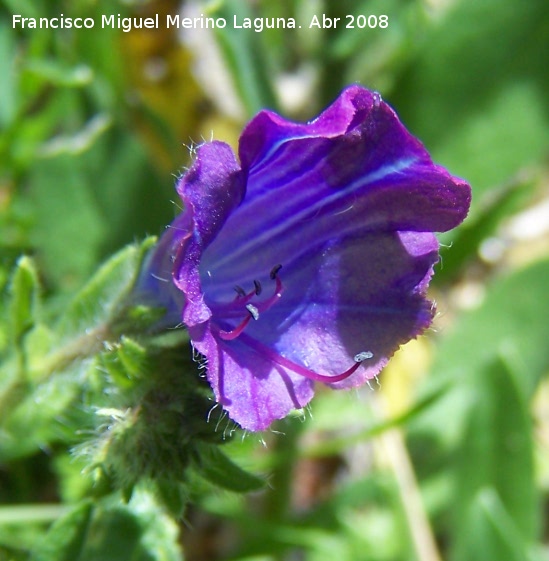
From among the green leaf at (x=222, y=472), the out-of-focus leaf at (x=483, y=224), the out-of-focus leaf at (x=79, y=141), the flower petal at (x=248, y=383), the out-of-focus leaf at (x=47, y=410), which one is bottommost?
the green leaf at (x=222, y=472)

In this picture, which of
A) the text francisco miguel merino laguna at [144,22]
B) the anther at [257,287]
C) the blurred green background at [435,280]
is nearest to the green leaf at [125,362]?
the anther at [257,287]

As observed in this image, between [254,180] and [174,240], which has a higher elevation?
[254,180]

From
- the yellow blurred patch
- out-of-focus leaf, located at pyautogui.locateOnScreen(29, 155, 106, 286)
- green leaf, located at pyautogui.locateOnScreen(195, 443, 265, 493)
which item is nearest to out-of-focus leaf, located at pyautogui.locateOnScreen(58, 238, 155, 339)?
green leaf, located at pyautogui.locateOnScreen(195, 443, 265, 493)

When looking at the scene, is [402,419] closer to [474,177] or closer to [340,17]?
[474,177]

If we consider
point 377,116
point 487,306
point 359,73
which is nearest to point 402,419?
point 487,306

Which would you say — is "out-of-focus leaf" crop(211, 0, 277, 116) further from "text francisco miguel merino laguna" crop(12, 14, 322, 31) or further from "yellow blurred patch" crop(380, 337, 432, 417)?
"yellow blurred patch" crop(380, 337, 432, 417)

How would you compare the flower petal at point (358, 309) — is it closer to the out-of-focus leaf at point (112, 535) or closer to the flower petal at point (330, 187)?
the flower petal at point (330, 187)
